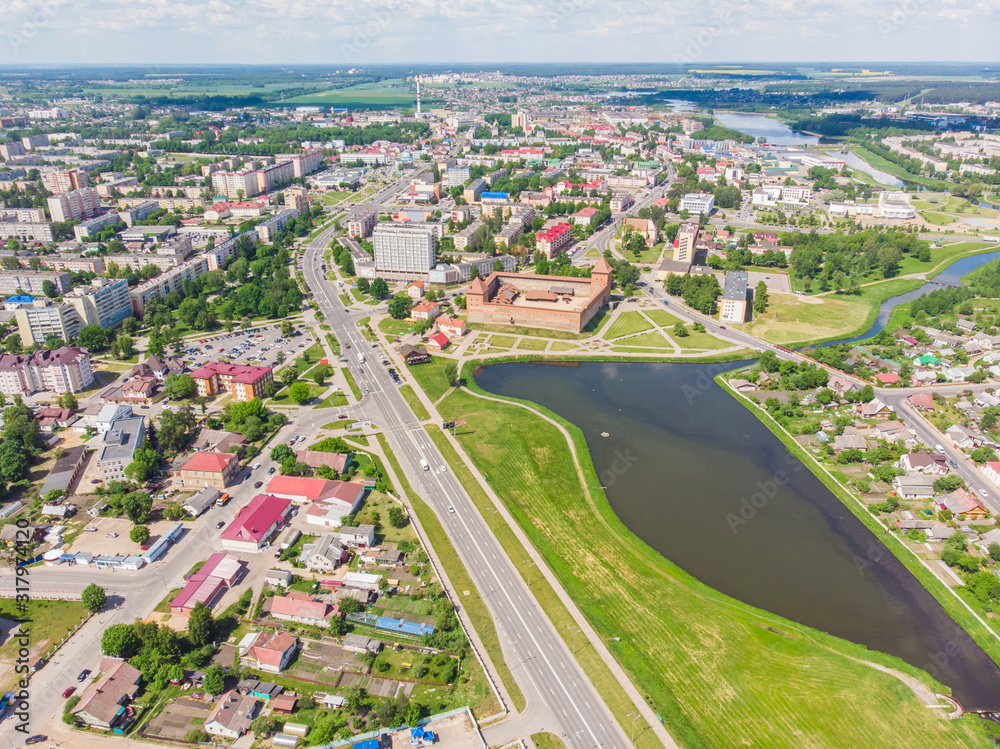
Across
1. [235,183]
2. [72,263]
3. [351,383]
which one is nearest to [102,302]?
[72,263]

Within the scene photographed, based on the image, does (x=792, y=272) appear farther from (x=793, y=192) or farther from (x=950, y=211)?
(x=950, y=211)

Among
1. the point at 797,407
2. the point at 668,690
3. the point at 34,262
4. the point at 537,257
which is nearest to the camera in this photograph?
the point at 668,690

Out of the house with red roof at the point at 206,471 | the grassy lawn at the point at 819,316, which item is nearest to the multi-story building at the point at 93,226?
the house with red roof at the point at 206,471

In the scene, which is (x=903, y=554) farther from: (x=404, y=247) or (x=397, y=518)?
(x=404, y=247)

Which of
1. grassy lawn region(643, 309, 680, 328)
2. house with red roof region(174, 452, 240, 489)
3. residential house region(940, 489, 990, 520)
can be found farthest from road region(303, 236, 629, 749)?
grassy lawn region(643, 309, 680, 328)

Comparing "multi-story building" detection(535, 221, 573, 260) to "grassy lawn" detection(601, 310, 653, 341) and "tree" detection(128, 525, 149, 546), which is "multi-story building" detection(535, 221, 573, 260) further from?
"tree" detection(128, 525, 149, 546)

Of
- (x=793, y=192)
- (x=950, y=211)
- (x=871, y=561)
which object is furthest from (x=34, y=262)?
(x=950, y=211)
